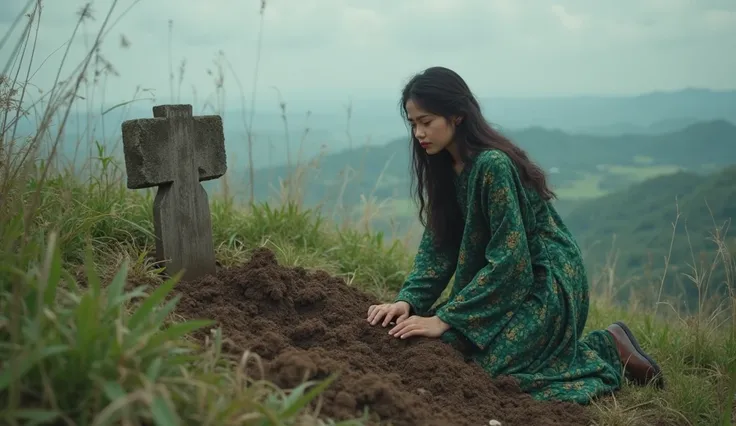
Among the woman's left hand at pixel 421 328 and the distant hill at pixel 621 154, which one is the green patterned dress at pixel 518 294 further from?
the distant hill at pixel 621 154

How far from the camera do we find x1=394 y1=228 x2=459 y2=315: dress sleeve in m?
3.94

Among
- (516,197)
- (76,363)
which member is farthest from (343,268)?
(76,363)

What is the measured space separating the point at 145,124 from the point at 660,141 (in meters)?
55.1

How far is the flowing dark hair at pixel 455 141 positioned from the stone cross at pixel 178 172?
106 cm

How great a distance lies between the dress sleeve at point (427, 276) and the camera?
3938mm

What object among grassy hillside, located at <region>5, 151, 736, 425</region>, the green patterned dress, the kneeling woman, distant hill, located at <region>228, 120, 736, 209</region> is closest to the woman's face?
the kneeling woman

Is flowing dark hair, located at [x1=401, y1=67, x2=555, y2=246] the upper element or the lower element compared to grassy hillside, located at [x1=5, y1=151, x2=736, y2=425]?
upper

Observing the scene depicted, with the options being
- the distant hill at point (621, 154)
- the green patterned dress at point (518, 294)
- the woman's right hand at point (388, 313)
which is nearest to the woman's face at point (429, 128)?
the green patterned dress at point (518, 294)

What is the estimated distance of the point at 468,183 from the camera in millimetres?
3695

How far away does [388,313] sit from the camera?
3752mm

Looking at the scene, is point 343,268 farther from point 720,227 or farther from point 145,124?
point 720,227

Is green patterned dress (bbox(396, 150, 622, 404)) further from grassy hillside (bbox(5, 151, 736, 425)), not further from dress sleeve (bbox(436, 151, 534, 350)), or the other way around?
grassy hillside (bbox(5, 151, 736, 425))

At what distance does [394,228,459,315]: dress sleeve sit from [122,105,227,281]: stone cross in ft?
3.53

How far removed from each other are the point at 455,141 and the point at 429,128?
0.17m
